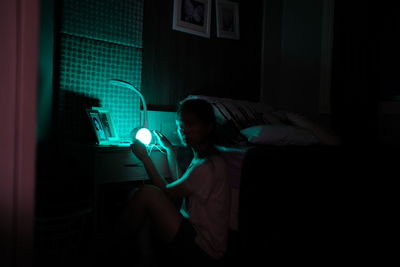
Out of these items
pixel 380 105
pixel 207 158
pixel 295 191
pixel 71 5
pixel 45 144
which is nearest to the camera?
pixel 207 158

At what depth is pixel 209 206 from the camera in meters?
1.26

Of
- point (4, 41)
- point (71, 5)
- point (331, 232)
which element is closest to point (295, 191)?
point (331, 232)

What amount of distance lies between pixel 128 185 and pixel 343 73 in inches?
91.9

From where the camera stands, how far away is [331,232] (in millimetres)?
1356

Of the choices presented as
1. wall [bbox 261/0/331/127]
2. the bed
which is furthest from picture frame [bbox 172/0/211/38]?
the bed

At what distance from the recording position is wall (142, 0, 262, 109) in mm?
2480

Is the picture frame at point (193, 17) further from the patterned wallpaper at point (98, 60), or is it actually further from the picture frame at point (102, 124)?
the picture frame at point (102, 124)

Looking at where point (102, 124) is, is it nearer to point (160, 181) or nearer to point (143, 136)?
point (143, 136)

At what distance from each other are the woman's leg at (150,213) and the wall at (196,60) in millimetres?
1333

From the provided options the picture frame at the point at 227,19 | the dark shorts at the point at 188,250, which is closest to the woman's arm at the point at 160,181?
the dark shorts at the point at 188,250

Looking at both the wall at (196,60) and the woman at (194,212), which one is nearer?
the woman at (194,212)

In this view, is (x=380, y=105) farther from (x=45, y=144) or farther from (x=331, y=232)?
(x=45, y=144)

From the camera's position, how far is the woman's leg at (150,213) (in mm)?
1258

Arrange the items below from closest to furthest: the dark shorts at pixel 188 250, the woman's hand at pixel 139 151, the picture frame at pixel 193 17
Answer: the dark shorts at pixel 188 250, the woman's hand at pixel 139 151, the picture frame at pixel 193 17
